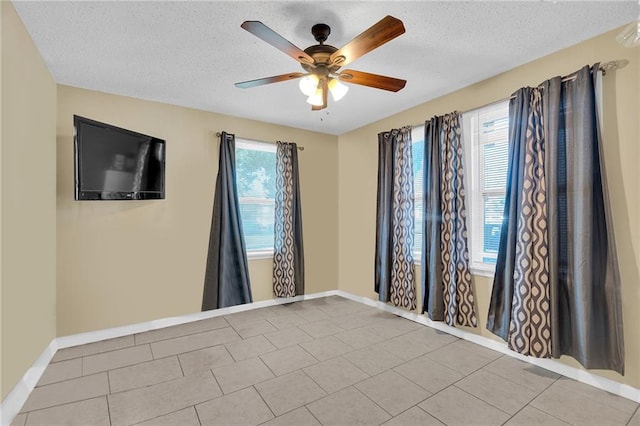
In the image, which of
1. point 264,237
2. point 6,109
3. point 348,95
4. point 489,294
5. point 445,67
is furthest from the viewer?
point 264,237

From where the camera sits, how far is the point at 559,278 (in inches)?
89.1

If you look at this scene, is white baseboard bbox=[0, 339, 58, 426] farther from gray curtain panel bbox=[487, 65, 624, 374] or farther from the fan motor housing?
gray curtain panel bbox=[487, 65, 624, 374]

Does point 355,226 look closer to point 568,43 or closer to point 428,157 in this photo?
point 428,157

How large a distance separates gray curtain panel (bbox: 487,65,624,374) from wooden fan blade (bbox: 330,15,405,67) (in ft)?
5.13

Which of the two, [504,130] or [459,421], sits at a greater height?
[504,130]

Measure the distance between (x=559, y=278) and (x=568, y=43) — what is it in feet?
5.79

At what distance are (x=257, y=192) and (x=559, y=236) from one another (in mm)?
3275

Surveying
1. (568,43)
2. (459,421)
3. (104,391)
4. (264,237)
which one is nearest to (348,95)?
(568,43)

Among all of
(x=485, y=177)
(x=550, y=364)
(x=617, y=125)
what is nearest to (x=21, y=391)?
(x=550, y=364)

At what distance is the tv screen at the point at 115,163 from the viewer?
2.55 m

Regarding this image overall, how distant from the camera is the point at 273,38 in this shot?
5.25 feet

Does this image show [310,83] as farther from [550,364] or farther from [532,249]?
[550,364]

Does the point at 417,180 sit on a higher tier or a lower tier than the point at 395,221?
higher

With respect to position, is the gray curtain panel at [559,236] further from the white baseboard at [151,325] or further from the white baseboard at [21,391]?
the white baseboard at [21,391]
